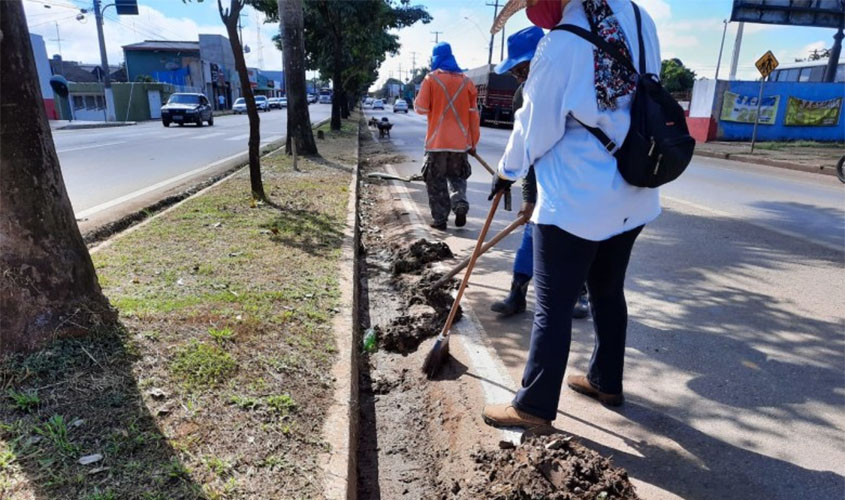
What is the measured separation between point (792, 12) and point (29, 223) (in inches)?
967

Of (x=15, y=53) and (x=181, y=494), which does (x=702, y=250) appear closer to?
(x=181, y=494)

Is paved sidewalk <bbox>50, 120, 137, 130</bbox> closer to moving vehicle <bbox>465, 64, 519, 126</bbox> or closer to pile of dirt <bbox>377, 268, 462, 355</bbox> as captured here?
moving vehicle <bbox>465, 64, 519, 126</bbox>

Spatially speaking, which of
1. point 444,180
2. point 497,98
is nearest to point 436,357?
point 444,180

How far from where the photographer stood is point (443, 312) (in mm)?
4121

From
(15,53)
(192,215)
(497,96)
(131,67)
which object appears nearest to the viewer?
(15,53)

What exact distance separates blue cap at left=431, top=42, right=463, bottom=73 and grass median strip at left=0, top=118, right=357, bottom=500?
2906 mm

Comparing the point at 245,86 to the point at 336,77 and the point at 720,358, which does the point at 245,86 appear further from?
the point at 336,77

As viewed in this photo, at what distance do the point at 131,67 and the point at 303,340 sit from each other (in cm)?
6250

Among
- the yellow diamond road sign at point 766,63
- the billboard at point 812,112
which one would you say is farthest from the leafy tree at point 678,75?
the yellow diamond road sign at point 766,63

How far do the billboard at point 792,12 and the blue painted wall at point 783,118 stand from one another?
2399mm

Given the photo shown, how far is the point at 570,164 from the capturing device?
7.16 feet

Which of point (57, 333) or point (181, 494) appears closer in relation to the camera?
point (181, 494)

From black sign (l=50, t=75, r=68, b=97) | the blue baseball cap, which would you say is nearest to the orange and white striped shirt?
the blue baseball cap

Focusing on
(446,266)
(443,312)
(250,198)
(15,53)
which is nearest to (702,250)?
(446,266)
